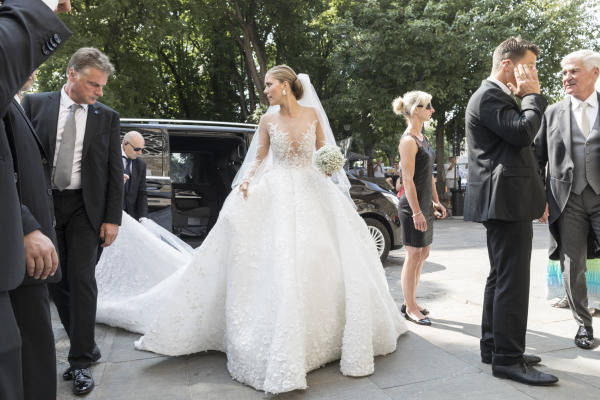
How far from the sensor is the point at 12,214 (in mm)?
1353

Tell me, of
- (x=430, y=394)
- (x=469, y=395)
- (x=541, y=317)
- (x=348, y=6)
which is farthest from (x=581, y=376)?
(x=348, y=6)

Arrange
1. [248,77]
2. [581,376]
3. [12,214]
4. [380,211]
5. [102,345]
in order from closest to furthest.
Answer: [12,214] → [581,376] → [102,345] → [380,211] → [248,77]

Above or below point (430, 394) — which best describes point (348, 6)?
above

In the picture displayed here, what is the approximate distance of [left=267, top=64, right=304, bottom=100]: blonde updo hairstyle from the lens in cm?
A: 379

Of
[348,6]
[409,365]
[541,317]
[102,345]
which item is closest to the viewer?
[409,365]

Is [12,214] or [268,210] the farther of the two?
[268,210]

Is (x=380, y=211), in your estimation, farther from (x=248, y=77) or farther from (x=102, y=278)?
(x=248, y=77)

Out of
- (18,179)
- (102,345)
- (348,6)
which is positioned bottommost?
(102,345)

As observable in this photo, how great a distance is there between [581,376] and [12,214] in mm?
3350

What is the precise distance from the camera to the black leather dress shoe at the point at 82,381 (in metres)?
2.98

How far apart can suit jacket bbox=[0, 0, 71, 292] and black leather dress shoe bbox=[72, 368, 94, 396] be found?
1964 millimetres

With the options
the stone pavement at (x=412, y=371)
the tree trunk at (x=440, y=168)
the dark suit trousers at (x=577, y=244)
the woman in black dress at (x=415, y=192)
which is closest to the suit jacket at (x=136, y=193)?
the stone pavement at (x=412, y=371)

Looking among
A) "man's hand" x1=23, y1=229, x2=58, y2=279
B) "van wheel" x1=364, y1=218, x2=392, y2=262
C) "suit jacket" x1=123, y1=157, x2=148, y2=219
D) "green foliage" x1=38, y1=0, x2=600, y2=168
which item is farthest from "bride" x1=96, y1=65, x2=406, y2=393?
"green foliage" x1=38, y1=0, x2=600, y2=168

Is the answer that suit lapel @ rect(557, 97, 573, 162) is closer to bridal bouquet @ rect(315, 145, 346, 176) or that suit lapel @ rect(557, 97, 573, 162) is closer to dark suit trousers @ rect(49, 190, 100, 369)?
bridal bouquet @ rect(315, 145, 346, 176)
